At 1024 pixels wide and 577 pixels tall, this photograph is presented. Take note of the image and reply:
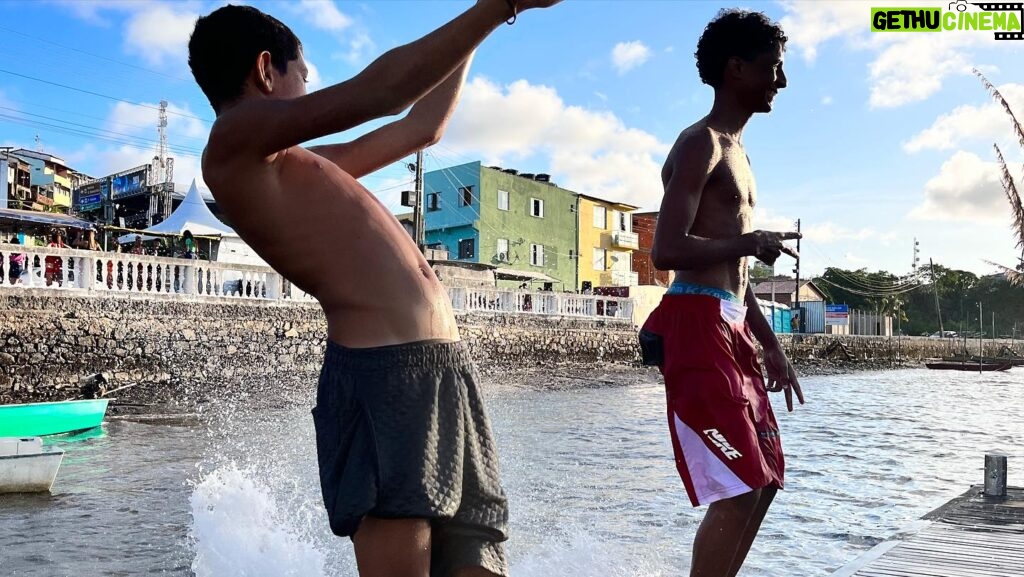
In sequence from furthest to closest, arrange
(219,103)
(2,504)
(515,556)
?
(2,504) → (515,556) → (219,103)

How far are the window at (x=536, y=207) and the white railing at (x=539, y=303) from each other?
13.6 meters

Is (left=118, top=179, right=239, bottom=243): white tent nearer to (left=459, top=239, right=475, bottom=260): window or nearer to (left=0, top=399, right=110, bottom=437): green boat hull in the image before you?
(left=0, top=399, right=110, bottom=437): green boat hull

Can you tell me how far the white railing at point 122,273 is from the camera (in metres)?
14.7

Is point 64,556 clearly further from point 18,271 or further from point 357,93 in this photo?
point 18,271

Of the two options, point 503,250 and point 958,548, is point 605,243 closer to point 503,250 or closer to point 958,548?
point 503,250

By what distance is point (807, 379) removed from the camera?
35625 mm

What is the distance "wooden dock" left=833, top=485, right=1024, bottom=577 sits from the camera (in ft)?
12.4

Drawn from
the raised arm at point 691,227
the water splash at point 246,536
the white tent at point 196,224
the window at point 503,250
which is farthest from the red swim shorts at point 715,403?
the window at point 503,250

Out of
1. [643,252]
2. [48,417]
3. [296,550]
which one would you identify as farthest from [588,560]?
[643,252]

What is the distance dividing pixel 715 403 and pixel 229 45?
1.73 meters

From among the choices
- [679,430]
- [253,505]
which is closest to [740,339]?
[679,430]

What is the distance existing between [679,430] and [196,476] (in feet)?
23.4

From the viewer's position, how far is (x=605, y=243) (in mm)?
48062

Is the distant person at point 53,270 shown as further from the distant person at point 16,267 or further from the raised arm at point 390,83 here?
the raised arm at point 390,83
